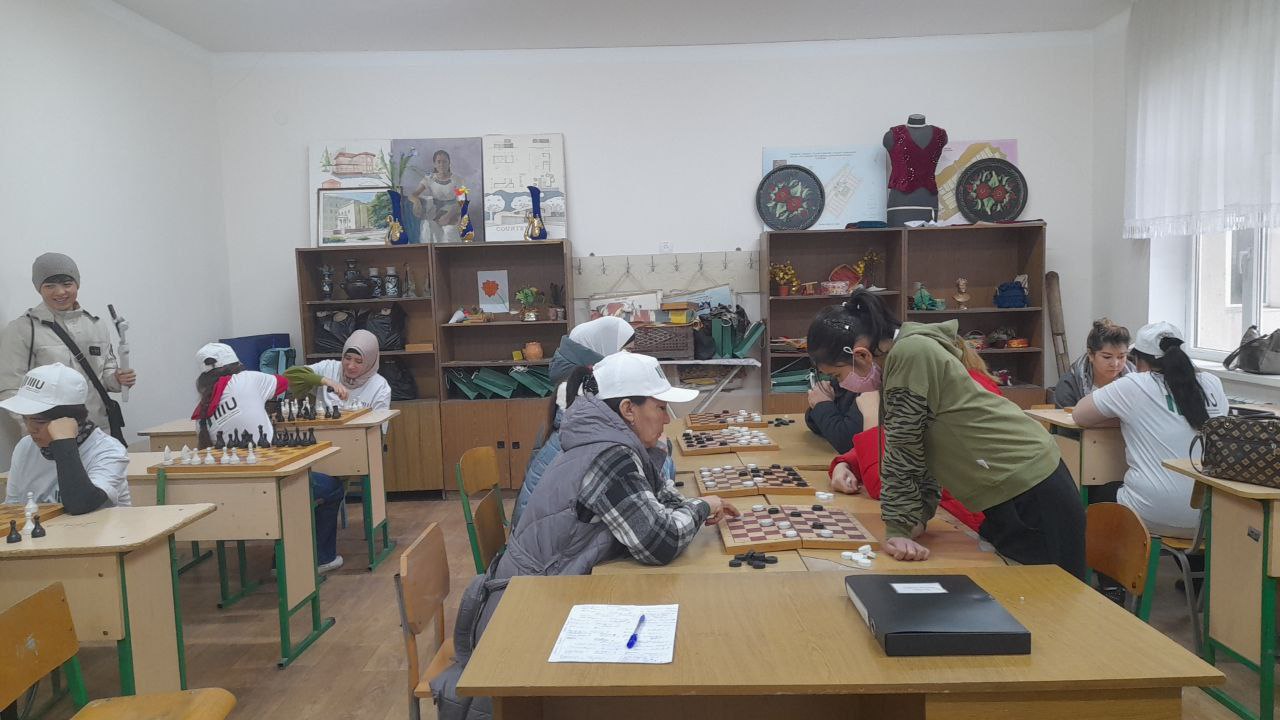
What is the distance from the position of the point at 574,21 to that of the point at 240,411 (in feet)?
11.9

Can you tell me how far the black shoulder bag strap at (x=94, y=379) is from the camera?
14.2 feet

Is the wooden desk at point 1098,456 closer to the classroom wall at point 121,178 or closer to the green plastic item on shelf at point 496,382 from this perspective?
the green plastic item on shelf at point 496,382

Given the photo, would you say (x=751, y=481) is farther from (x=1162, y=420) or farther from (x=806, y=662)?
(x=1162, y=420)

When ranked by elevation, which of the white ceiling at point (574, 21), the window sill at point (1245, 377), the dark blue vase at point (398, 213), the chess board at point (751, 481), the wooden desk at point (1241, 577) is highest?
the white ceiling at point (574, 21)

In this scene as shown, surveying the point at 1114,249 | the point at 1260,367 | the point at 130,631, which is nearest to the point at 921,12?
the point at 1114,249

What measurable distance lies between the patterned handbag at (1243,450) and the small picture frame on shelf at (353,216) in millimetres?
5595

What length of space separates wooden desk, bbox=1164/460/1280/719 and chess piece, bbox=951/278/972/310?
3429 millimetres

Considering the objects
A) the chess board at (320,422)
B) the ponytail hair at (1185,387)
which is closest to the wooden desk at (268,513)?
the chess board at (320,422)

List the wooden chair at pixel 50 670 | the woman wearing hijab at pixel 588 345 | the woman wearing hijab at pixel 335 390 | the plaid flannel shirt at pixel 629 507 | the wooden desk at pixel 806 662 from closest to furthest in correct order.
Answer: the wooden desk at pixel 806 662 < the wooden chair at pixel 50 670 < the plaid flannel shirt at pixel 629 507 < the woman wearing hijab at pixel 588 345 < the woman wearing hijab at pixel 335 390

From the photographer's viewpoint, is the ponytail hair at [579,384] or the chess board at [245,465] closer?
the ponytail hair at [579,384]

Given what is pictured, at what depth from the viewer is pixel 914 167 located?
6.11 metres

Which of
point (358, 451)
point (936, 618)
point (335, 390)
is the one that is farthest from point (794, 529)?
point (335, 390)

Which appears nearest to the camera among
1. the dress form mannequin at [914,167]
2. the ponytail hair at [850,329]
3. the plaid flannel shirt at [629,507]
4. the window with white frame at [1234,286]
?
the plaid flannel shirt at [629,507]

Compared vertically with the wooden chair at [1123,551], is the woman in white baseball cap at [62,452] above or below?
above
